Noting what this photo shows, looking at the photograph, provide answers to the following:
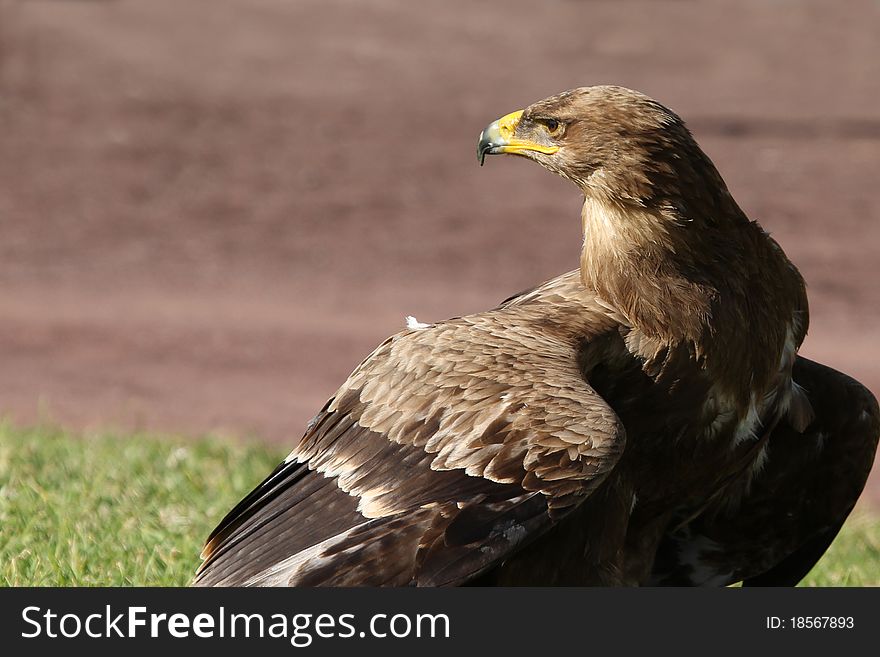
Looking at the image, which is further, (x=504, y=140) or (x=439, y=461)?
(x=504, y=140)

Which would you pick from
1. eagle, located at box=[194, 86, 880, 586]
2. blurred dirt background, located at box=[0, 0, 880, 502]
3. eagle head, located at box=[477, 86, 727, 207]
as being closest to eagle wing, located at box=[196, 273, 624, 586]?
eagle, located at box=[194, 86, 880, 586]

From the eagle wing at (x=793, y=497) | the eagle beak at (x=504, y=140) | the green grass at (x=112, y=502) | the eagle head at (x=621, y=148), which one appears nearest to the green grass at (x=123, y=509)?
the green grass at (x=112, y=502)

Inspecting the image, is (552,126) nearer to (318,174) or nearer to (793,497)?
(793,497)

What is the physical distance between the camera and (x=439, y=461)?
3.86 meters

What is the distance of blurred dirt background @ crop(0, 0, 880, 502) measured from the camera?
11.2 metres

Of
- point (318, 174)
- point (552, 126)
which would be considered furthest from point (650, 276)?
point (318, 174)

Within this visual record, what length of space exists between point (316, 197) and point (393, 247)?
1.52 meters

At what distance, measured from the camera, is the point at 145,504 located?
5898 millimetres

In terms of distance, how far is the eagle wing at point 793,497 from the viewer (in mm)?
4816

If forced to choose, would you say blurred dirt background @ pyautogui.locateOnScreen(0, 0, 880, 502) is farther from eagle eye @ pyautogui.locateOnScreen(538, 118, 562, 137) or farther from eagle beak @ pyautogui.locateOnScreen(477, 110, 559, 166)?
eagle eye @ pyautogui.locateOnScreen(538, 118, 562, 137)

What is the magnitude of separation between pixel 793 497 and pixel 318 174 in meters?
11.4

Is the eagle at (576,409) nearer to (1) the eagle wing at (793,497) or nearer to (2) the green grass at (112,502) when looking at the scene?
(1) the eagle wing at (793,497)

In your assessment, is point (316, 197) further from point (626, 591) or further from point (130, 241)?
point (626, 591)

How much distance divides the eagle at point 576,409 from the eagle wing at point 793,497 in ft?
0.29
